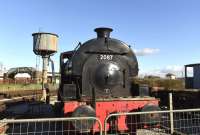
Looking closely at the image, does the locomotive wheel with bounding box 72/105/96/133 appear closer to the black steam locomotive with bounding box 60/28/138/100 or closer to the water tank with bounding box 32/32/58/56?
the black steam locomotive with bounding box 60/28/138/100

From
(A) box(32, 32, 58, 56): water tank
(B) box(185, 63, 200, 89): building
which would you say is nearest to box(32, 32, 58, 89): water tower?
(A) box(32, 32, 58, 56): water tank

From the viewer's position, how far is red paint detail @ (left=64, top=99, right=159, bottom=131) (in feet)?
28.2

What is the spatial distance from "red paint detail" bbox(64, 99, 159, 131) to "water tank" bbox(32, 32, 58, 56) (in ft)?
93.4

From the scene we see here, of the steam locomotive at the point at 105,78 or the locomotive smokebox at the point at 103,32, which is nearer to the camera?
the steam locomotive at the point at 105,78

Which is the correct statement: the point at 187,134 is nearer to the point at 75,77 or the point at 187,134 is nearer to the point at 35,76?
the point at 75,77

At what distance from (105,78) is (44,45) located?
2755cm

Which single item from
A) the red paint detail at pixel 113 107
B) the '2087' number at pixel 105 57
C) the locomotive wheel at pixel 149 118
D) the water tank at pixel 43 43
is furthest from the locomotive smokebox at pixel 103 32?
the water tank at pixel 43 43

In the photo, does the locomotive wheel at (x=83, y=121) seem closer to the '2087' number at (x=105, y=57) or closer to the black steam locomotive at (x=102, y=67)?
the black steam locomotive at (x=102, y=67)

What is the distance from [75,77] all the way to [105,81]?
103 centimetres

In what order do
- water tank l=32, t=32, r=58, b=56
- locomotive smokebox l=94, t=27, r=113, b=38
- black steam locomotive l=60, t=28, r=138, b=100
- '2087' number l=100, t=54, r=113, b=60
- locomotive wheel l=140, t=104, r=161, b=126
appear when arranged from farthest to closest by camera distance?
water tank l=32, t=32, r=58, b=56 < locomotive smokebox l=94, t=27, r=113, b=38 < '2087' number l=100, t=54, r=113, b=60 < black steam locomotive l=60, t=28, r=138, b=100 < locomotive wheel l=140, t=104, r=161, b=126

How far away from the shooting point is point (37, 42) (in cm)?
3628

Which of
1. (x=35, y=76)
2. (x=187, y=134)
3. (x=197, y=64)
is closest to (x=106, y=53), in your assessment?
(x=187, y=134)

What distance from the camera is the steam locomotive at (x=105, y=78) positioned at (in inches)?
352

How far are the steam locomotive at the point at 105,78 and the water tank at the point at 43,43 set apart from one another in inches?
1046
